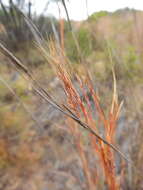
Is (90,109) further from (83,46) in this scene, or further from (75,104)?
(83,46)

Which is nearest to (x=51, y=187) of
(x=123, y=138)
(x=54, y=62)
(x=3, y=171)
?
(x=3, y=171)

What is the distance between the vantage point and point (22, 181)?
1300 millimetres

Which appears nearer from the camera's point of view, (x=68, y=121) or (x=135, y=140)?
(x=68, y=121)

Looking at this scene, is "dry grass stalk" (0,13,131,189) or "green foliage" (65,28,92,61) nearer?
"dry grass stalk" (0,13,131,189)

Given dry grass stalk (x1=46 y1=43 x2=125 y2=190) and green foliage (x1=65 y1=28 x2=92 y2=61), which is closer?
dry grass stalk (x1=46 y1=43 x2=125 y2=190)

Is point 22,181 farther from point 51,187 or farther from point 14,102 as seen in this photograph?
point 14,102

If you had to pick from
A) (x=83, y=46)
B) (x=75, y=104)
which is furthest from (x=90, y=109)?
(x=83, y=46)

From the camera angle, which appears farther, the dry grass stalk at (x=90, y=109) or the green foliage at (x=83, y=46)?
the green foliage at (x=83, y=46)

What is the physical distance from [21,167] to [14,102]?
Answer: 2.27 feet

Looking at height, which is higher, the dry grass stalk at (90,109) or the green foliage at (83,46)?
the green foliage at (83,46)

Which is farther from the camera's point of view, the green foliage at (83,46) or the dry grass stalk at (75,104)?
the green foliage at (83,46)

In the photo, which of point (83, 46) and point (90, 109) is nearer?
point (90, 109)

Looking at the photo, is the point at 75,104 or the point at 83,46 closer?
the point at 75,104

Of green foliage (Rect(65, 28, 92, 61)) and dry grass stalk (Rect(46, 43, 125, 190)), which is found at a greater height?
green foliage (Rect(65, 28, 92, 61))
